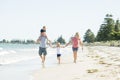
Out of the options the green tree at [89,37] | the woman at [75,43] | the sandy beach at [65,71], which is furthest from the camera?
the green tree at [89,37]

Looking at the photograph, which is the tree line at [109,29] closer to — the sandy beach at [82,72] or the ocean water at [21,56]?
the ocean water at [21,56]

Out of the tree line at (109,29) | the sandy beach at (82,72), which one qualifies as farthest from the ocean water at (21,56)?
the tree line at (109,29)

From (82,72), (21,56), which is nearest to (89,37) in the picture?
(21,56)

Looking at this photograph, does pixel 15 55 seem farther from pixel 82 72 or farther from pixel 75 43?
pixel 82 72

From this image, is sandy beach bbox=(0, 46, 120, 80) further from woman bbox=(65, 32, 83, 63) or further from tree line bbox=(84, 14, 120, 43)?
tree line bbox=(84, 14, 120, 43)

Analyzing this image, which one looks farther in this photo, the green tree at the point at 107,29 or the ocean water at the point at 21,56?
the green tree at the point at 107,29

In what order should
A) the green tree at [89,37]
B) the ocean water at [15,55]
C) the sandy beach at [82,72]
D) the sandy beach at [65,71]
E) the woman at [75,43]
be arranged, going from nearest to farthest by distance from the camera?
the sandy beach at [82,72]
the sandy beach at [65,71]
the woman at [75,43]
the ocean water at [15,55]
the green tree at [89,37]

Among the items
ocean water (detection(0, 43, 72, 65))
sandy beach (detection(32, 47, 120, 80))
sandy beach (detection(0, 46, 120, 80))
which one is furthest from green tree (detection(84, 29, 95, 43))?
sandy beach (detection(32, 47, 120, 80))

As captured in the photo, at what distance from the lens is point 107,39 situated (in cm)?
11238

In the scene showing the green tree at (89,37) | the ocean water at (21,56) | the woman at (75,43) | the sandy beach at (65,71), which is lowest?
the sandy beach at (65,71)

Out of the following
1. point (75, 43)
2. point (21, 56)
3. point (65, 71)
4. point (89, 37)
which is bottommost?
point (65, 71)

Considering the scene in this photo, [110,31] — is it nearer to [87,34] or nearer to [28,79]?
[87,34]

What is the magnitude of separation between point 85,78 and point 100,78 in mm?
515

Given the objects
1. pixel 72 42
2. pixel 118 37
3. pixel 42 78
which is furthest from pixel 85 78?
pixel 118 37
